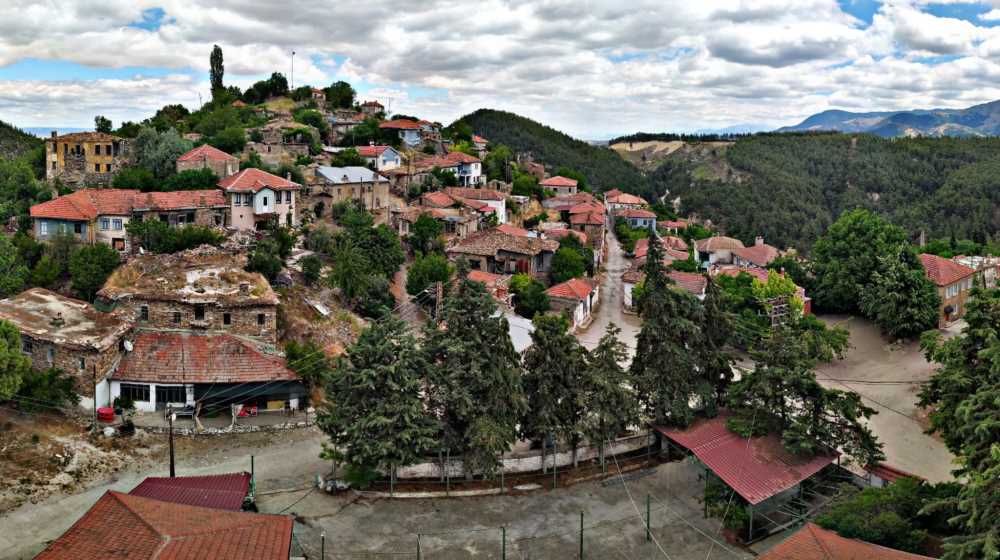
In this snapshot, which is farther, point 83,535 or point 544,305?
point 544,305

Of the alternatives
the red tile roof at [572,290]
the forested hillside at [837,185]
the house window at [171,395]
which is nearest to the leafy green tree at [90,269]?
the house window at [171,395]

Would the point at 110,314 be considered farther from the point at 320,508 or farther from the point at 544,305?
the point at 544,305

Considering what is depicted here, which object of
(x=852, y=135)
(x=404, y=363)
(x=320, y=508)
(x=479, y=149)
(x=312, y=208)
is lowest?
(x=320, y=508)

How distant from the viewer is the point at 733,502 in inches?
813

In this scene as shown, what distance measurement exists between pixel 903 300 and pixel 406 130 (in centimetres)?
4753

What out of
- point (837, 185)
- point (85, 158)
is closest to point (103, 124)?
point (85, 158)

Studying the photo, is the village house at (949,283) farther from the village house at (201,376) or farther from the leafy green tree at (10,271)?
the leafy green tree at (10,271)

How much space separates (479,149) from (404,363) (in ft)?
198

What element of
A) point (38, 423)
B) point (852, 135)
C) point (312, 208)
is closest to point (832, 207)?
point (852, 135)

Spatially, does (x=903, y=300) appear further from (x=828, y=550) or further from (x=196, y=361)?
(x=196, y=361)

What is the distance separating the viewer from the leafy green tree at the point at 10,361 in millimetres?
24297

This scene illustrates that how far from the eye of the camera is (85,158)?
1839 inches

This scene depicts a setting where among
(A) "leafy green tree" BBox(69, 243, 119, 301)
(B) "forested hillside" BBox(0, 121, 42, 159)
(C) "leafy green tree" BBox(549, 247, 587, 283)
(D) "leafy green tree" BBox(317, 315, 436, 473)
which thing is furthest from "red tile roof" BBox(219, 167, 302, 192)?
(B) "forested hillside" BBox(0, 121, 42, 159)

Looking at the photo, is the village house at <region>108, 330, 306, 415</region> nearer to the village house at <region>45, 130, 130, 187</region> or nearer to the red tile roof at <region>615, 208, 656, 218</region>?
the village house at <region>45, 130, 130, 187</region>
